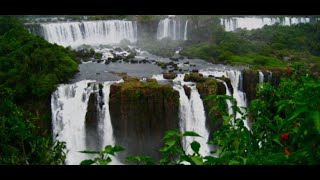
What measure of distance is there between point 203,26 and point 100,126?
6.49 m

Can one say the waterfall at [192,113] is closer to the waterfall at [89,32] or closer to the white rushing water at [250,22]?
the waterfall at [89,32]

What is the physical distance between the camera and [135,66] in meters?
12.1

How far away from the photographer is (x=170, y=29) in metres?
14.8

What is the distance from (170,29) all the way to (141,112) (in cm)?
565

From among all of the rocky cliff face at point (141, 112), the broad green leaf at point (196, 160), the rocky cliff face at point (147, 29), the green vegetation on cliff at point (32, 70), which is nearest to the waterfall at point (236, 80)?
the rocky cliff face at point (141, 112)

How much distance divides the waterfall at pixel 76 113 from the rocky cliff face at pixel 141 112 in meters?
0.16

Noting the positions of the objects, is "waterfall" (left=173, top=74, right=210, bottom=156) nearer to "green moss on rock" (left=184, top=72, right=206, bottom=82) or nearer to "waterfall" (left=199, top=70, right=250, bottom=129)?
"green moss on rock" (left=184, top=72, right=206, bottom=82)

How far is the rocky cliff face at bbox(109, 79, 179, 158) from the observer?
974 cm

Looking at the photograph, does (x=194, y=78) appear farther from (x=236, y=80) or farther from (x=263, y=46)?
(x=263, y=46)

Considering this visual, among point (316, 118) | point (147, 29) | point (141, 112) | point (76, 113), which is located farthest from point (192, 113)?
point (316, 118)

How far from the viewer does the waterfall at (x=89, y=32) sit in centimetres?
1298

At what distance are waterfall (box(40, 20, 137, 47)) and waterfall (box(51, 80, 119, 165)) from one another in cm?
333

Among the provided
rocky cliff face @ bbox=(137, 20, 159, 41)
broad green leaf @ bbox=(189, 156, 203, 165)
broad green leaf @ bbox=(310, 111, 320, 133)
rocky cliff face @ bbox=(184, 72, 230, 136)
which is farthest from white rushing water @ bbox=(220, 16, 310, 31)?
broad green leaf @ bbox=(310, 111, 320, 133)
